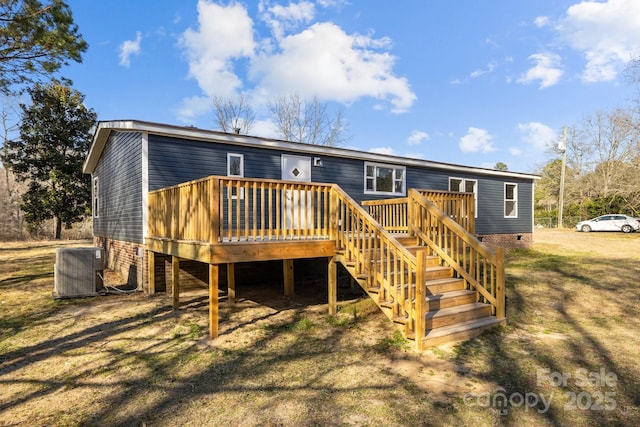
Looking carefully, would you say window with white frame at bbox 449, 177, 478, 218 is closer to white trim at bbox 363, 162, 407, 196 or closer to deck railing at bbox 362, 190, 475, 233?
white trim at bbox 363, 162, 407, 196

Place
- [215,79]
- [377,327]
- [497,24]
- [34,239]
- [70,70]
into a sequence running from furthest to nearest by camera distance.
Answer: [215,79] < [34,239] < [497,24] < [70,70] < [377,327]

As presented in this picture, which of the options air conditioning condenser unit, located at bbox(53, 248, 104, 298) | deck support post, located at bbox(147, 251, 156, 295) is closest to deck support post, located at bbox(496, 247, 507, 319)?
deck support post, located at bbox(147, 251, 156, 295)

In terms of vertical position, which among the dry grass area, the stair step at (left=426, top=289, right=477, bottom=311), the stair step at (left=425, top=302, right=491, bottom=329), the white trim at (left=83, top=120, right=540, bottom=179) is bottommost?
the dry grass area

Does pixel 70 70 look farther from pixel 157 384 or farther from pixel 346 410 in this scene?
pixel 346 410

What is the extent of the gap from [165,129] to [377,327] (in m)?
6.06

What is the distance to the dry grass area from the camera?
3.20 m

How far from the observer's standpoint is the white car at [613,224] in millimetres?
23430

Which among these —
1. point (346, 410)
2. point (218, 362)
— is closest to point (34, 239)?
point (218, 362)

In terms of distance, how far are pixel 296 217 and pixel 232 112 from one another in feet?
81.7

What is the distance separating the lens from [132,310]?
6.73 metres

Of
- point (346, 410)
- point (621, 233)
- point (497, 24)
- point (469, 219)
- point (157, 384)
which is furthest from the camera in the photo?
point (621, 233)

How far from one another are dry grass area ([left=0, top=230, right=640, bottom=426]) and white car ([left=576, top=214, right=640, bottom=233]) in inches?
839

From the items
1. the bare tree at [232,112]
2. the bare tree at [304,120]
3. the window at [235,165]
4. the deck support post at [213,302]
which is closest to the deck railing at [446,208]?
the window at [235,165]

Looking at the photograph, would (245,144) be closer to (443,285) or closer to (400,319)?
(443,285)
